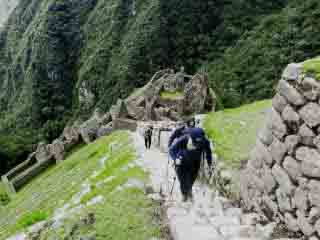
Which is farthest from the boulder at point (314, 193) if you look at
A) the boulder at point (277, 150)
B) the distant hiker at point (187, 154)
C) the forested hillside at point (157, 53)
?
the forested hillside at point (157, 53)

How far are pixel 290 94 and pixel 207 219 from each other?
3185mm

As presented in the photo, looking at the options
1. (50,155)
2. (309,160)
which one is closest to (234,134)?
(309,160)

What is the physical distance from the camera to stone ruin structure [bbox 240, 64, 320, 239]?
5180mm

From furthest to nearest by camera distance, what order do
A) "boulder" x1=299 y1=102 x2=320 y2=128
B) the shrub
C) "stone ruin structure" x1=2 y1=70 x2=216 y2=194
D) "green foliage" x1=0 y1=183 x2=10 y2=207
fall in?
"stone ruin structure" x1=2 y1=70 x2=216 y2=194 → the shrub → "green foliage" x1=0 y1=183 x2=10 y2=207 → "boulder" x1=299 y1=102 x2=320 y2=128

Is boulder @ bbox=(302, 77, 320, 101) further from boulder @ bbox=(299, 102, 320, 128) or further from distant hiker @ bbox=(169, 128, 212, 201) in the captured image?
distant hiker @ bbox=(169, 128, 212, 201)

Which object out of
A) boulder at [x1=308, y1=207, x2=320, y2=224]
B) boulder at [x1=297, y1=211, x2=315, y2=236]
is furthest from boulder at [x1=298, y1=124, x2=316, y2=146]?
boulder at [x1=297, y1=211, x2=315, y2=236]

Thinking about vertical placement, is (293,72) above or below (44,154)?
above

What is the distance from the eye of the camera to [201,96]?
114ft

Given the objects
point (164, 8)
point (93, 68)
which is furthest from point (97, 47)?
point (164, 8)

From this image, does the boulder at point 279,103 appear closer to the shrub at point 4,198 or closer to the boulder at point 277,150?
the boulder at point 277,150

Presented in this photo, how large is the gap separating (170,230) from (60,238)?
98.7 inches

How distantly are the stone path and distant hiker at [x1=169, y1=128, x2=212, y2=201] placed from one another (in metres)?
0.58

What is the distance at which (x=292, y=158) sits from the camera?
5684 mm

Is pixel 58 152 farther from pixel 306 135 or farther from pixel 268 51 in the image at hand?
pixel 268 51
